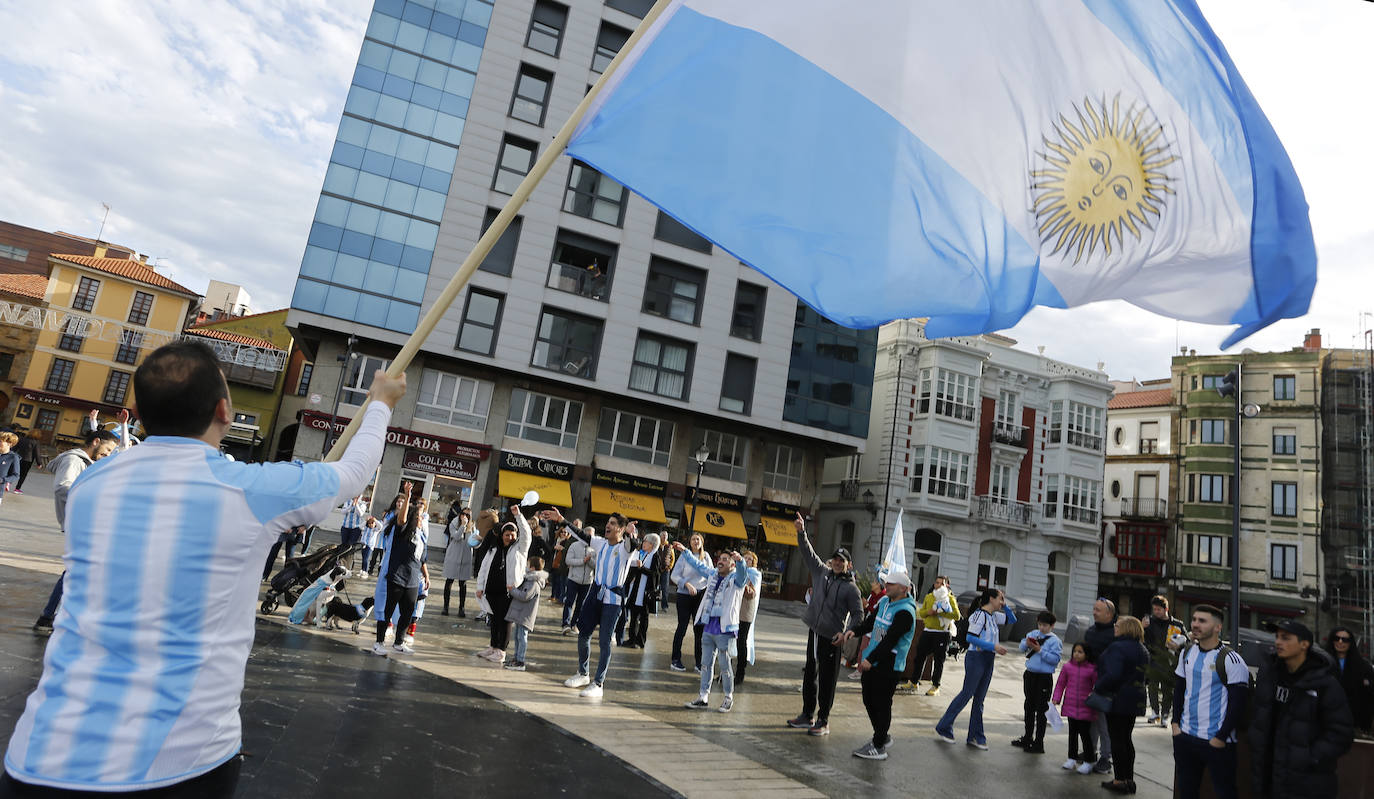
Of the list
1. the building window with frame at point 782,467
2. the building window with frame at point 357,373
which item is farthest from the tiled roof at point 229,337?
the building window with frame at point 782,467

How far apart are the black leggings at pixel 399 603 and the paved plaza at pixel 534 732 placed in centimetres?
49

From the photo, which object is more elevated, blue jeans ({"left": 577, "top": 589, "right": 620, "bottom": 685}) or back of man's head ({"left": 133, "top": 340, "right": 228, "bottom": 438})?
back of man's head ({"left": 133, "top": 340, "right": 228, "bottom": 438})

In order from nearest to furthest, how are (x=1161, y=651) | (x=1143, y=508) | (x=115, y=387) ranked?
1. (x=1161, y=651)
2. (x=1143, y=508)
3. (x=115, y=387)

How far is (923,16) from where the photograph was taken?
497cm

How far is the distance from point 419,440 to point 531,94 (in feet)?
49.7

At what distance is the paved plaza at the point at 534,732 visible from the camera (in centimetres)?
600

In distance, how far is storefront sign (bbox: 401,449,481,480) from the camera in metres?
30.7

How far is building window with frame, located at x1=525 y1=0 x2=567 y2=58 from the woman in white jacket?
28123mm

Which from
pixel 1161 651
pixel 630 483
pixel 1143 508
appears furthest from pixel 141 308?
pixel 1143 508

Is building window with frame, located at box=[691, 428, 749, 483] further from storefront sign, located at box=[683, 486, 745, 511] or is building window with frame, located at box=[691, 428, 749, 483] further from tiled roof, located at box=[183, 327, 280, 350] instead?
tiled roof, located at box=[183, 327, 280, 350]

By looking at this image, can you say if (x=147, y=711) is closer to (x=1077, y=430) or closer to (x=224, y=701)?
(x=224, y=701)

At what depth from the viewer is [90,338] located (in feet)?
169

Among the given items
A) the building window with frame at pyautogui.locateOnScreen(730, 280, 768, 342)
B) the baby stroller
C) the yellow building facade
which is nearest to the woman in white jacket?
the baby stroller

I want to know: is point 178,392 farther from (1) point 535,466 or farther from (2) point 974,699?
(1) point 535,466
